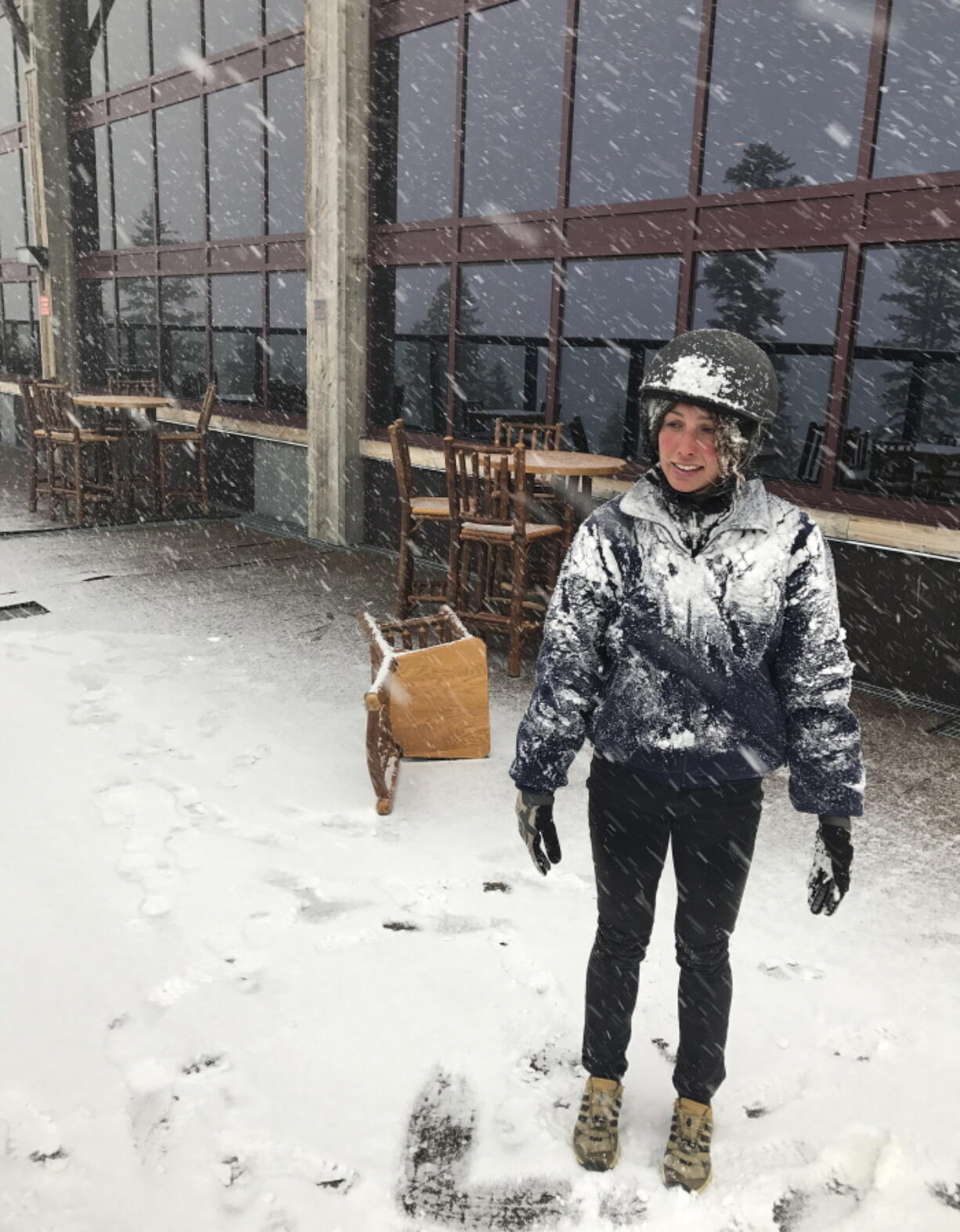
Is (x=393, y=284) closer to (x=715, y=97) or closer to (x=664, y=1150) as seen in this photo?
(x=715, y=97)

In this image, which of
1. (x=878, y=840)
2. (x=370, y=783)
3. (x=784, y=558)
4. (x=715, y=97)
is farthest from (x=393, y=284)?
(x=784, y=558)

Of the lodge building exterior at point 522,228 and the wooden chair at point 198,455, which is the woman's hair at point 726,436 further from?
the wooden chair at point 198,455

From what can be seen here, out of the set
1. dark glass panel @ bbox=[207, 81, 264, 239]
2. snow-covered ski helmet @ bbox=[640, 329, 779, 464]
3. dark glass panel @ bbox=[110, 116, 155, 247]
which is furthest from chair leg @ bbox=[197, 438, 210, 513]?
snow-covered ski helmet @ bbox=[640, 329, 779, 464]

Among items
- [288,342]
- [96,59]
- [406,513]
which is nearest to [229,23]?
[288,342]

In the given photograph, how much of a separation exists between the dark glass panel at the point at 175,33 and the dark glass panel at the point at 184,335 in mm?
2327

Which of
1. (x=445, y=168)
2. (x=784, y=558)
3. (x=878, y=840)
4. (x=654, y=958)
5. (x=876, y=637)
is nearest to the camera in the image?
(x=784, y=558)

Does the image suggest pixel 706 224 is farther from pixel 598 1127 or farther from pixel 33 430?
pixel 33 430

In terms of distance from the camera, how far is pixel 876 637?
5.33 meters

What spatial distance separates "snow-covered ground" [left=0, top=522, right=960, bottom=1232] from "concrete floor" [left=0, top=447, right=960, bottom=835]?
1.57 feet

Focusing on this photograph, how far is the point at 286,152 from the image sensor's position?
359 inches

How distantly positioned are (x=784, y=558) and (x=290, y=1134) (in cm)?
161

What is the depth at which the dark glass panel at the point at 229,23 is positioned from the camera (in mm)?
9273

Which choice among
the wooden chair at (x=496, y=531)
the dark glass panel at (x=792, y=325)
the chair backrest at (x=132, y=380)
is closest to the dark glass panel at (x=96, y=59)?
the chair backrest at (x=132, y=380)

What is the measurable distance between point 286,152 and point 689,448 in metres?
8.77
